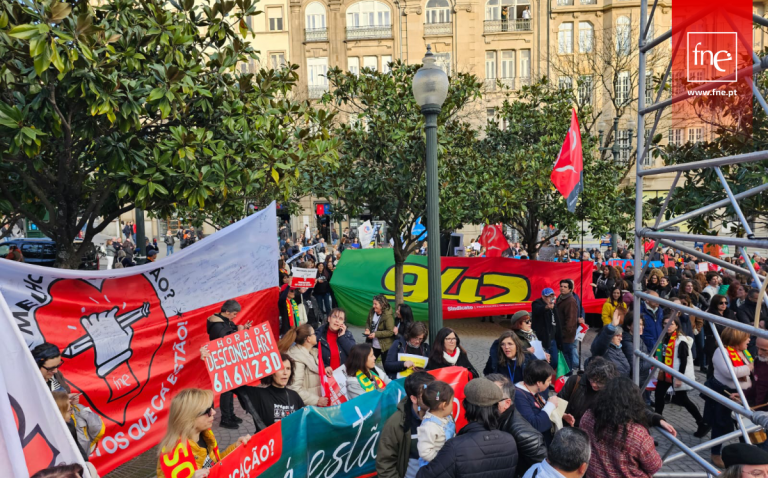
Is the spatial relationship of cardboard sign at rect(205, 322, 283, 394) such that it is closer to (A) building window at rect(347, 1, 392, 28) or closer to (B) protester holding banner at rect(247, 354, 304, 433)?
(B) protester holding banner at rect(247, 354, 304, 433)

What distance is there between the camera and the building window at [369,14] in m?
39.7

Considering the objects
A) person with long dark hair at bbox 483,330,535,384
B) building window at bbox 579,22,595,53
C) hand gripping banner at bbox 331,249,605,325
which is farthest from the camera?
building window at bbox 579,22,595,53

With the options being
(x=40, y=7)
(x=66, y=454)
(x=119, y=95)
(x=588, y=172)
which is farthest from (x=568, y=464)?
(x=588, y=172)

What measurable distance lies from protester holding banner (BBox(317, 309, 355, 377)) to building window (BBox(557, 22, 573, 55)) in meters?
35.7

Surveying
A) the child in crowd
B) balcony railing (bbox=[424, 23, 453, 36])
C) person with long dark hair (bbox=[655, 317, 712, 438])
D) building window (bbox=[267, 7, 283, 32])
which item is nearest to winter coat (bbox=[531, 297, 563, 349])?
person with long dark hair (bbox=[655, 317, 712, 438])

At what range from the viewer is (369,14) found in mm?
39750

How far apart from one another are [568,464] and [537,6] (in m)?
39.9

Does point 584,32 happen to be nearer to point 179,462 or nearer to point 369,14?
point 369,14

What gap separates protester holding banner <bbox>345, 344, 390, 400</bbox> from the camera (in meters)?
5.31

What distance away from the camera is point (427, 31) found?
128 feet

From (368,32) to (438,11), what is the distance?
16.5ft

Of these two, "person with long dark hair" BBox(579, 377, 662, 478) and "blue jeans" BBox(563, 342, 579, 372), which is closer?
"person with long dark hair" BBox(579, 377, 662, 478)

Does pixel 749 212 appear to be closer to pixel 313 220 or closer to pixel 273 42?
pixel 313 220

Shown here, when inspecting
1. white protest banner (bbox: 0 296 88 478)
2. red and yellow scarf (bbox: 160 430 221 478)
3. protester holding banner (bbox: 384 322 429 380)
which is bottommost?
protester holding banner (bbox: 384 322 429 380)
